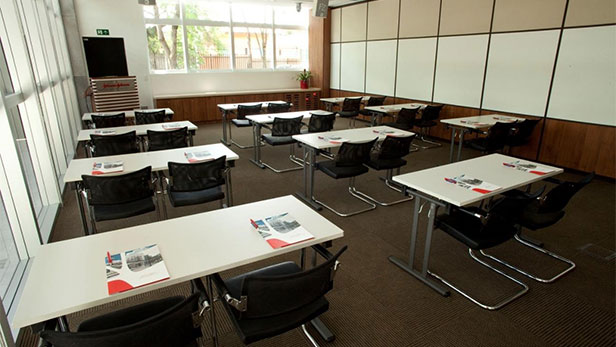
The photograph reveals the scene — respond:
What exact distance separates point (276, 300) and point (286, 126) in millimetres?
4097

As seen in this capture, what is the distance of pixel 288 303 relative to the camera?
1588mm

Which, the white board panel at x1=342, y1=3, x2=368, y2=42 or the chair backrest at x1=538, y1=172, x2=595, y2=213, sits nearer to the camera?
the chair backrest at x1=538, y1=172, x2=595, y2=213

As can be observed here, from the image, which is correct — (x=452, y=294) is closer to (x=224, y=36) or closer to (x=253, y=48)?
(x=224, y=36)

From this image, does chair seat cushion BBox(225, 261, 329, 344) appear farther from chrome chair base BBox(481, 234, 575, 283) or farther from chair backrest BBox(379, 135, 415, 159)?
chair backrest BBox(379, 135, 415, 159)

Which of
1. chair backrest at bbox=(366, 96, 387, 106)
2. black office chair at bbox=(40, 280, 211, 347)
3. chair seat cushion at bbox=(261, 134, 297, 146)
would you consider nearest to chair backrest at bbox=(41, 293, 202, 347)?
black office chair at bbox=(40, 280, 211, 347)

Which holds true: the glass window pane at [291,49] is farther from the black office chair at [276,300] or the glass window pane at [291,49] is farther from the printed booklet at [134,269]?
the black office chair at [276,300]

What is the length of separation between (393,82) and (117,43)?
664 cm

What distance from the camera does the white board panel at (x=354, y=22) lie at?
9070 mm

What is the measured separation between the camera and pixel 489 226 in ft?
8.61

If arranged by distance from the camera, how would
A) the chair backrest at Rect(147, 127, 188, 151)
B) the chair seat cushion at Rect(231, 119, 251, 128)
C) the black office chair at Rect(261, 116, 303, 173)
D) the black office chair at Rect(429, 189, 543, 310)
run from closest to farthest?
Result: the black office chair at Rect(429, 189, 543, 310) < the chair backrest at Rect(147, 127, 188, 151) < the black office chair at Rect(261, 116, 303, 173) < the chair seat cushion at Rect(231, 119, 251, 128)

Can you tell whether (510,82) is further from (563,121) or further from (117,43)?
(117,43)

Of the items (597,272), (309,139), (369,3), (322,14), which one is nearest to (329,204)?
(309,139)

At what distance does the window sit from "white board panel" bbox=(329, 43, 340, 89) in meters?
1.12

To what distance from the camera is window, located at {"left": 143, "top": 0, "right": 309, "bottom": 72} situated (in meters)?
8.93
